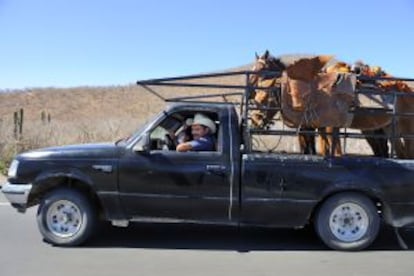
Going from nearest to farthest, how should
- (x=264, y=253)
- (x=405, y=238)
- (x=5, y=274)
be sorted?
1. (x=5, y=274)
2. (x=264, y=253)
3. (x=405, y=238)

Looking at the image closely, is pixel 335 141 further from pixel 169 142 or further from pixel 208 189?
pixel 169 142

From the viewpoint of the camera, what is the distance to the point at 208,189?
8.24 m

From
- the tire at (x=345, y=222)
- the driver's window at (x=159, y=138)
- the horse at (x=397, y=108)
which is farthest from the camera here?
the horse at (x=397, y=108)

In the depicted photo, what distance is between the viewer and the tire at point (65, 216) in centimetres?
826

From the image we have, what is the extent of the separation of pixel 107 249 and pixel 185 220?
1002 mm

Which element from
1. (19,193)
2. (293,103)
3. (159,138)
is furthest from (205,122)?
(19,193)

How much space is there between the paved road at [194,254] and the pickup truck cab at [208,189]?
0.34 m

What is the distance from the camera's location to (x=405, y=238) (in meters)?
9.37

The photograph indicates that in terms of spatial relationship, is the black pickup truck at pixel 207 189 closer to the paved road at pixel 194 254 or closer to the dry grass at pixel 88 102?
the paved road at pixel 194 254

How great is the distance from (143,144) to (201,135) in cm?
76

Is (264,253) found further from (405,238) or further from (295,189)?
(405,238)

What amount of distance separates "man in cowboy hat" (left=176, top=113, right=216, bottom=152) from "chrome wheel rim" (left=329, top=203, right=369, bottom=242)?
68.8 inches

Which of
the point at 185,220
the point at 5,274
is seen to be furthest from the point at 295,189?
the point at 5,274

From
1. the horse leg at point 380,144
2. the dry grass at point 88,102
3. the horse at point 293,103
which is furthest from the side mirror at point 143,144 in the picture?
the dry grass at point 88,102
